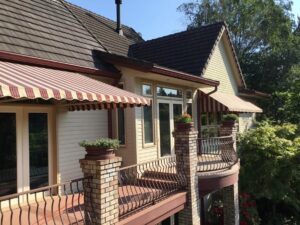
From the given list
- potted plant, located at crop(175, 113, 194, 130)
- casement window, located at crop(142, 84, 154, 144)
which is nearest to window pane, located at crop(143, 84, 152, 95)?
casement window, located at crop(142, 84, 154, 144)

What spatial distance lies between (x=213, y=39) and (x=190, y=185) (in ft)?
35.2

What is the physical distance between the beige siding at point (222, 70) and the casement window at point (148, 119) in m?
6.74

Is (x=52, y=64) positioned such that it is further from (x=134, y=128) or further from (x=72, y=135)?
(x=134, y=128)

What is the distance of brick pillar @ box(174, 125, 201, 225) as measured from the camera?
1038 centimetres

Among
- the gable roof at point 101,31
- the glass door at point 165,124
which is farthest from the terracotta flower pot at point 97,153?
the gable roof at point 101,31

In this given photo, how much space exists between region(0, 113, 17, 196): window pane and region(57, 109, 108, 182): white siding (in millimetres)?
1640

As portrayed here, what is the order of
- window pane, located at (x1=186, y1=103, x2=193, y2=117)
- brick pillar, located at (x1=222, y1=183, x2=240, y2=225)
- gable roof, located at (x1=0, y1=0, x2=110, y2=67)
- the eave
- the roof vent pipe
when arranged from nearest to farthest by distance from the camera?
1. gable roof, located at (x1=0, y1=0, x2=110, y2=67)
2. the eave
3. brick pillar, located at (x1=222, y1=183, x2=240, y2=225)
4. window pane, located at (x1=186, y1=103, x2=193, y2=117)
5. the roof vent pipe

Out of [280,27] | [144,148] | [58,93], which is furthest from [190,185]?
[280,27]

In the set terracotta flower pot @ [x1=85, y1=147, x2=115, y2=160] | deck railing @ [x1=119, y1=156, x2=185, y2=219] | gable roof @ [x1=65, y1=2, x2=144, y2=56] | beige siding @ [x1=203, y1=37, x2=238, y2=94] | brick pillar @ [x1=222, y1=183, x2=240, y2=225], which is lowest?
brick pillar @ [x1=222, y1=183, x2=240, y2=225]

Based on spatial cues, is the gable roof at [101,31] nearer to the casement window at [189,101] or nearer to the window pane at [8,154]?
the casement window at [189,101]

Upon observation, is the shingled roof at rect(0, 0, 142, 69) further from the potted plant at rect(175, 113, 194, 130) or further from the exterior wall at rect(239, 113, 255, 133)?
the exterior wall at rect(239, 113, 255, 133)

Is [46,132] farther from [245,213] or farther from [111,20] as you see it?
[111,20]

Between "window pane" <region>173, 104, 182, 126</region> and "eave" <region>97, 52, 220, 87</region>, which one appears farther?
"window pane" <region>173, 104, 182, 126</region>

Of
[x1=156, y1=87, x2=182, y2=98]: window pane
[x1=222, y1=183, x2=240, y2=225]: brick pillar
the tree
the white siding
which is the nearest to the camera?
the white siding
